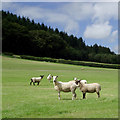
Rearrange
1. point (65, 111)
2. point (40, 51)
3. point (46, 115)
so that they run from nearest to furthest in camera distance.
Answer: point (46, 115) < point (65, 111) < point (40, 51)

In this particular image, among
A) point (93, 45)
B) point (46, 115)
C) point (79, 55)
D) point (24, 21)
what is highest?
point (24, 21)

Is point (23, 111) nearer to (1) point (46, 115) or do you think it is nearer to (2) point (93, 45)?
(1) point (46, 115)

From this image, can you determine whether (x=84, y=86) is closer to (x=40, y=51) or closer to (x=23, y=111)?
(x=23, y=111)

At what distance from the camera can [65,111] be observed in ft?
31.2

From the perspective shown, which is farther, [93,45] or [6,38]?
[93,45]

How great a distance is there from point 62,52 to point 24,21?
33897 millimetres

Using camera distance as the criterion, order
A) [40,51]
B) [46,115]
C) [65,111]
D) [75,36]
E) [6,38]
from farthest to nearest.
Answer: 1. [75,36]
2. [40,51]
3. [6,38]
4. [65,111]
5. [46,115]

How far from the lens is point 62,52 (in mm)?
116375

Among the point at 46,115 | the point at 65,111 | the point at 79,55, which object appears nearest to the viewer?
the point at 46,115

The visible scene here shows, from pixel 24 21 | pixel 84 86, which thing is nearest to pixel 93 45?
pixel 24 21

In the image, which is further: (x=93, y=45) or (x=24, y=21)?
(x=93, y=45)

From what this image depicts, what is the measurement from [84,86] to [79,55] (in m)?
109

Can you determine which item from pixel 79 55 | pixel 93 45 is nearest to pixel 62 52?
pixel 79 55

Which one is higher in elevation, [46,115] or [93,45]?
[93,45]
